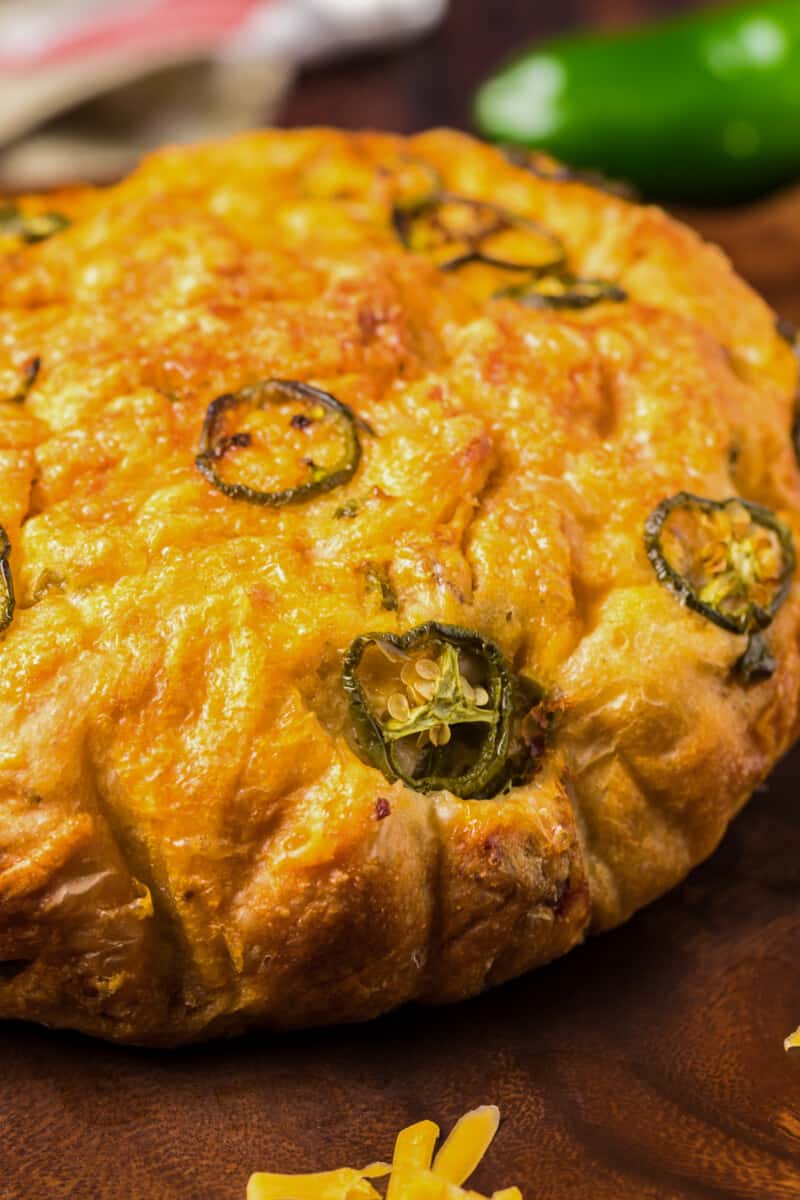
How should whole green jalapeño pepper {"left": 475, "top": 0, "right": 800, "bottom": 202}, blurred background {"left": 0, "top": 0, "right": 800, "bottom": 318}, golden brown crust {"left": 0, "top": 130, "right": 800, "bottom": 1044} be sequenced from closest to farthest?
1. golden brown crust {"left": 0, "top": 130, "right": 800, "bottom": 1044}
2. blurred background {"left": 0, "top": 0, "right": 800, "bottom": 318}
3. whole green jalapeño pepper {"left": 475, "top": 0, "right": 800, "bottom": 202}

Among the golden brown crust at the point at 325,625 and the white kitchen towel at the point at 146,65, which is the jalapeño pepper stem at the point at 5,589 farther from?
the white kitchen towel at the point at 146,65

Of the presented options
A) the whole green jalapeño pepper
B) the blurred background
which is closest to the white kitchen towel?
the blurred background

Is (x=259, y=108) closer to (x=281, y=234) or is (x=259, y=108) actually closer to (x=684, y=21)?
(x=684, y=21)

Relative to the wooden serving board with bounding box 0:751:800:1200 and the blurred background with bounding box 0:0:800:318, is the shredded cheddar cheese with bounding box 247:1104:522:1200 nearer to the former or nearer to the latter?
the wooden serving board with bounding box 0:751:800:1200

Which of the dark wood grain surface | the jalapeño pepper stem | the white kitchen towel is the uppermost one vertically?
the jalapeño pepper stem

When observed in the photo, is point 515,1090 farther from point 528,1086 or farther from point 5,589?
point 5,589

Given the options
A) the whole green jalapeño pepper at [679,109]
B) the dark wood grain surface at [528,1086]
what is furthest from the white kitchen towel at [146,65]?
the dark wood grain surface at [528,1086]

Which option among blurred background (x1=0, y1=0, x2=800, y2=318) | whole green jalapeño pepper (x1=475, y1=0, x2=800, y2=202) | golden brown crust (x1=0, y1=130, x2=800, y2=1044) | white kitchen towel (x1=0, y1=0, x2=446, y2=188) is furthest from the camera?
whole green jalapeño pepper (x1=475, y1=0, x2=800, y2=202)

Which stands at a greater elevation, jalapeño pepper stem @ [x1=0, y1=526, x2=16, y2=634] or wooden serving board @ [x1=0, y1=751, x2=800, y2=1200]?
jalapeño pepper stem @ [x1=0, y1=526, x2=16, y2=634]
